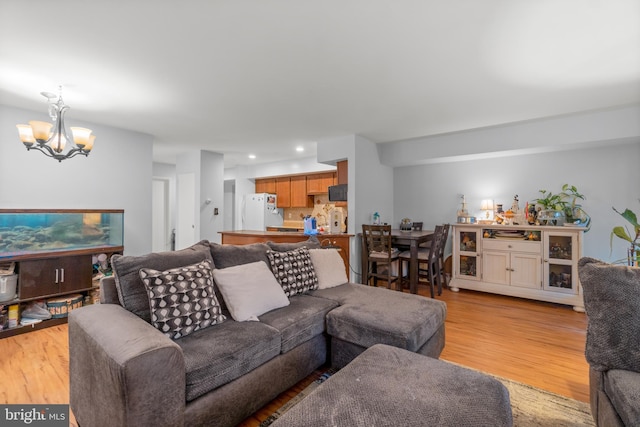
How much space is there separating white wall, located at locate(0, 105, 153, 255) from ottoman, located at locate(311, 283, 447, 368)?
327 centimetres

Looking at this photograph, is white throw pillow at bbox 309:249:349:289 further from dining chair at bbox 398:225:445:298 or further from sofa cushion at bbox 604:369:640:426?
sofa cushion at bbox 604:369:640:426

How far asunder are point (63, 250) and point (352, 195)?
3565mm

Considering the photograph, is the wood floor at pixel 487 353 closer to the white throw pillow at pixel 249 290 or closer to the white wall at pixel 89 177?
the white throw pillow at pixel 249 290

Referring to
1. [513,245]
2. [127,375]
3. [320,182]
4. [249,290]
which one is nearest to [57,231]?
[249,290]

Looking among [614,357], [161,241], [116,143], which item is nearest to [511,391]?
[614,357]

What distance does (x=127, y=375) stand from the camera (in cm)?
116

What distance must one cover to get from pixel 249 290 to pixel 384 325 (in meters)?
0.95

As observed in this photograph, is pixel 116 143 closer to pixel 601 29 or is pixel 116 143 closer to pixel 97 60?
pixel 97 60

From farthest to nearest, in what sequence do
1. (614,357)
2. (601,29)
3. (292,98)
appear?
(292,98) < (601,29) < (614,357)

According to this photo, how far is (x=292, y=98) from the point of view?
2.95 m

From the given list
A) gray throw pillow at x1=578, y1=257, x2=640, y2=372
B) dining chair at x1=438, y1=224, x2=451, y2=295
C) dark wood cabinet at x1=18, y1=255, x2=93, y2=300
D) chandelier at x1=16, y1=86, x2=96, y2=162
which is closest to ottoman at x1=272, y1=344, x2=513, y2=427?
gray throw pillow at x1=578, y1=257, x2=640, y2=372

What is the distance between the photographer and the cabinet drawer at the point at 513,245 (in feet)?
12.5

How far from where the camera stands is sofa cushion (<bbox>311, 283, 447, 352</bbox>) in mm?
1849

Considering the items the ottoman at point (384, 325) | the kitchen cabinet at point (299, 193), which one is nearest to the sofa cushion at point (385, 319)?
the ottoman at point (384, 325)
